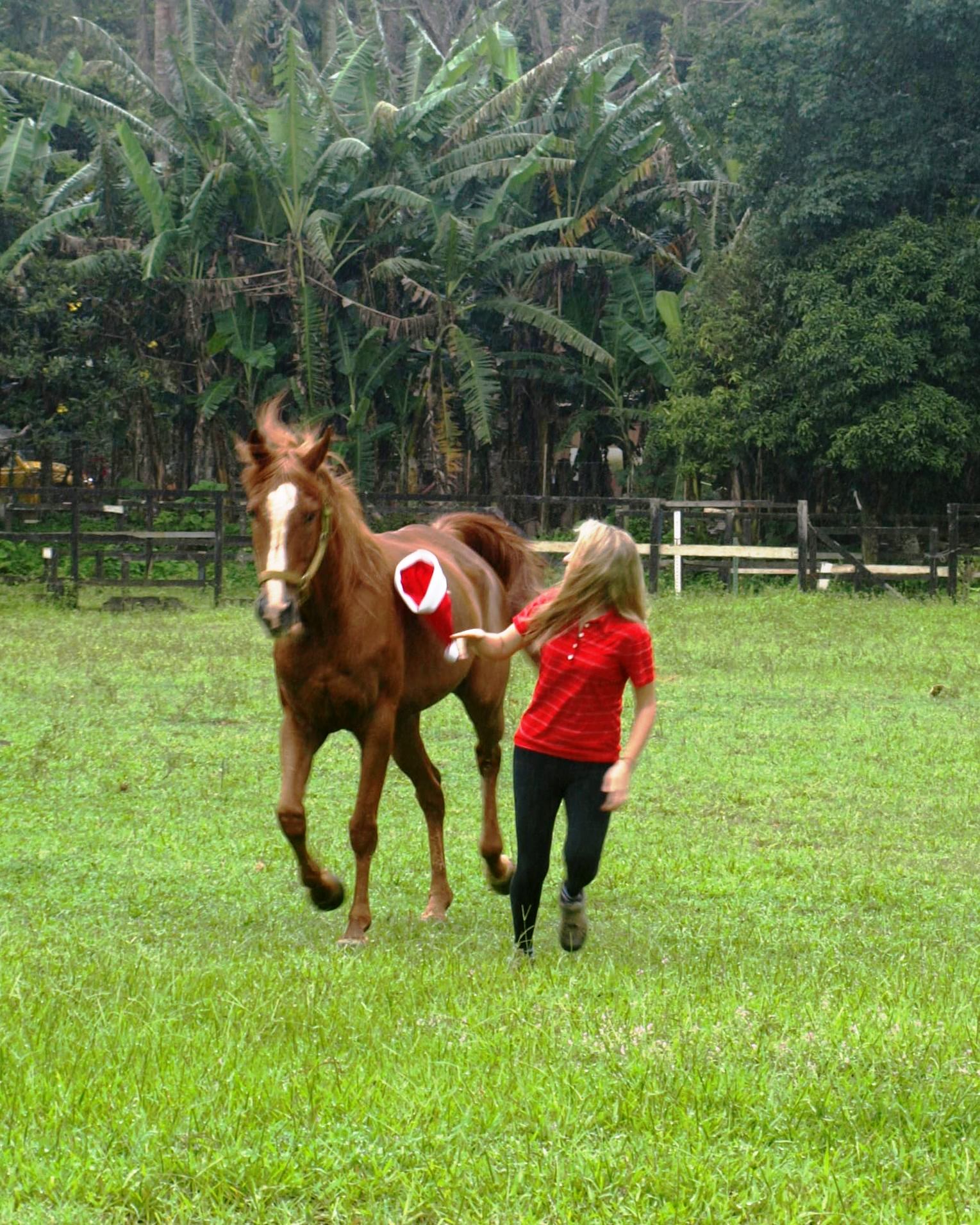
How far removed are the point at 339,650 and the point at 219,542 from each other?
20.3m

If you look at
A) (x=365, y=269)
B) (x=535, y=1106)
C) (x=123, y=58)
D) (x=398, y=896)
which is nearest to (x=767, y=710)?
(x=398, y=896)

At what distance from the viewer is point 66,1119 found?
3.50 metres

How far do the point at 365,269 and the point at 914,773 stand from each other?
72.0ft

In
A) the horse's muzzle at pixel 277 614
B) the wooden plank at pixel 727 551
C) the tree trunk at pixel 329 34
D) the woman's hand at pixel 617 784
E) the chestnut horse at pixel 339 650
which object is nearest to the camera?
the woman's hand at pixel 617 784

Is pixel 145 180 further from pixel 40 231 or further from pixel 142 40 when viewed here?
pixel 142 40

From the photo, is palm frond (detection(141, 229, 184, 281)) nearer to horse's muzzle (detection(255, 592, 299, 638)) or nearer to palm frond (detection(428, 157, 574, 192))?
palm frond (detection(428, 157, 574, 192))

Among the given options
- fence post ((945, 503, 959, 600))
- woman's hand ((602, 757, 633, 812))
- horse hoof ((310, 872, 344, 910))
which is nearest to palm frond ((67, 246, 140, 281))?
fence post ((945, 503, 959, 600))

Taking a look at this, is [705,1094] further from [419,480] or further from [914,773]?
[419,480]

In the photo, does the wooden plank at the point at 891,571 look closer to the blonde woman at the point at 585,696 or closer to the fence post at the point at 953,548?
the fence post at the point at 953,548

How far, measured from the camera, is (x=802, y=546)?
28.0 m

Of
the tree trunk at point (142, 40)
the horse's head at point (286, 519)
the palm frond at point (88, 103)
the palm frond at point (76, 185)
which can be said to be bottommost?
the horse's head at point (286, 519)

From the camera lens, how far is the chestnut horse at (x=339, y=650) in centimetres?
625

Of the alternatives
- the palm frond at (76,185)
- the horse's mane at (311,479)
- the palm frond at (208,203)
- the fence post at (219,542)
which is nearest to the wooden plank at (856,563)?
the fence post at (219,542)

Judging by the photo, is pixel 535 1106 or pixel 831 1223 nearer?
pixel 831 1223
